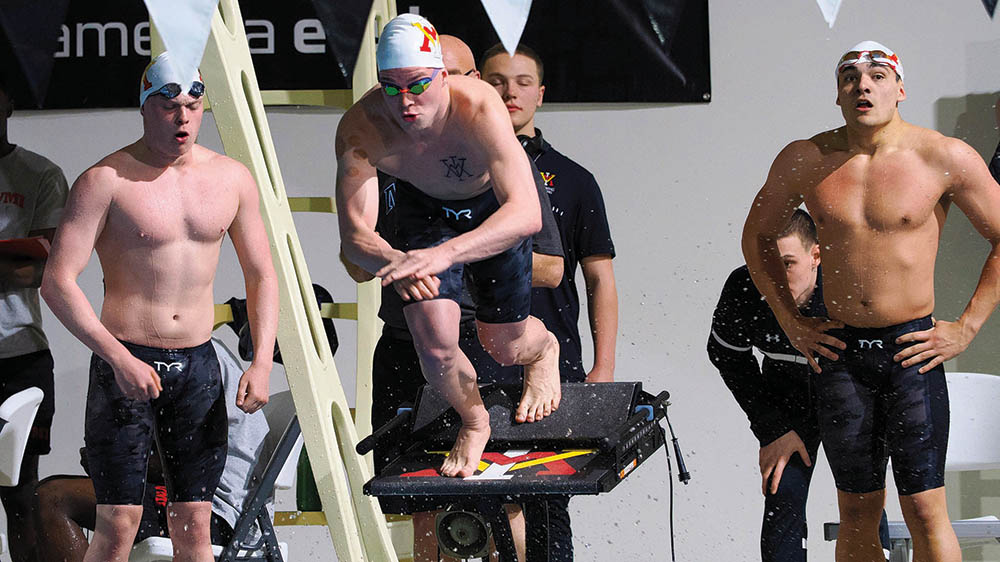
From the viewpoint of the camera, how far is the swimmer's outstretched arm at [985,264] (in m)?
2.36

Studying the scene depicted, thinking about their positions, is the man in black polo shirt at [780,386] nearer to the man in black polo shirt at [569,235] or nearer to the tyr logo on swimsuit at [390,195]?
the man in black polo shirt at [569,235]

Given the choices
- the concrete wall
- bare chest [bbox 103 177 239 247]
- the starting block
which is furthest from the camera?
the concrete wall

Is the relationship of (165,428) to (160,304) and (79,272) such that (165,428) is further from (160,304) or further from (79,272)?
(79,272)

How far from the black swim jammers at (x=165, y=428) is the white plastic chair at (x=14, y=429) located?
589mm

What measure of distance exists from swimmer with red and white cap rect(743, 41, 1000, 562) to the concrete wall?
3.05ft

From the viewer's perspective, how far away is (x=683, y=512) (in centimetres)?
350

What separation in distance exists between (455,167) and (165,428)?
76 centimetres

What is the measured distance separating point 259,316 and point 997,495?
2.23m

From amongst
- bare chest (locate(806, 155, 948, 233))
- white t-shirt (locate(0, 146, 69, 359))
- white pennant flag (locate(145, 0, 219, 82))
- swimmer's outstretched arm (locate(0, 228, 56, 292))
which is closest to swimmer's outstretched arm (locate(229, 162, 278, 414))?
white pennant flag (locate(145, 0, 219, 82))

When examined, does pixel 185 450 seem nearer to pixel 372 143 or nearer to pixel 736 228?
pixel 372 143

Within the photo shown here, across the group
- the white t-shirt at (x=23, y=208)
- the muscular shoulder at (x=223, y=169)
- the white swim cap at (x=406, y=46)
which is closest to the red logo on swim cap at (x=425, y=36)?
the white swim cap at (x=406, y=46)

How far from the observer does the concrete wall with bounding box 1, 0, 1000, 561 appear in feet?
10.9

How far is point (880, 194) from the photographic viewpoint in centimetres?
241

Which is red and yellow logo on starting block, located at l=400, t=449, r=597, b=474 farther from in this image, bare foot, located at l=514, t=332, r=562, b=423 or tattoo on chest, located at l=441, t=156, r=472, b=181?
tattoo on chest, located at l=441, t=156, r=472, b=181
